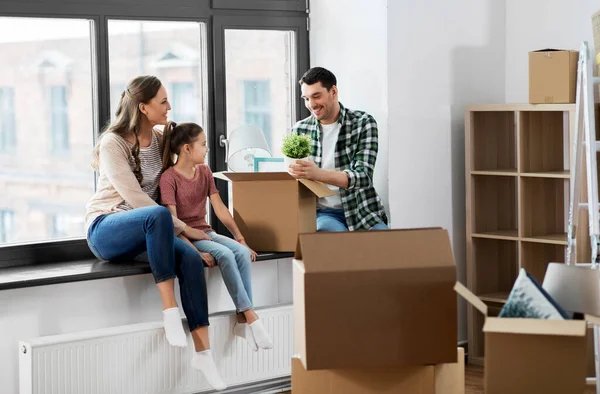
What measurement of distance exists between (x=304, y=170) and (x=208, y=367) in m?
0.89

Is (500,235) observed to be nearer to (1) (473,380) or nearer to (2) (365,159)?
(1) (473,380)

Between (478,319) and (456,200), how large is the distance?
599 millimetres

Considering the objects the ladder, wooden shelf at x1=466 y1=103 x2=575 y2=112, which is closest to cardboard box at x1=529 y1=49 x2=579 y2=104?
wooden shelf at x1=466 y1=103 x2=575 y2=112

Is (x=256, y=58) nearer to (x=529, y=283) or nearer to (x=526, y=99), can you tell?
(x=526, y=99)

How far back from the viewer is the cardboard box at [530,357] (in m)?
2.01

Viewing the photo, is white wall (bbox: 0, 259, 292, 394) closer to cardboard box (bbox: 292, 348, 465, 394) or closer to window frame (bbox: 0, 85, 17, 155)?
window frame (bbox: 0, 85, 17, 155)

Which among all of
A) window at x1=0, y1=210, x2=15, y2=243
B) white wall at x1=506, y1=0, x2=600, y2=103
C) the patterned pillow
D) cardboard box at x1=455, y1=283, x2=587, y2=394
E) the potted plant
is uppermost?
white wall at x1=506, y1=0, x2=600, y2=103

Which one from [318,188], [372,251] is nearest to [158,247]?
[318,188]

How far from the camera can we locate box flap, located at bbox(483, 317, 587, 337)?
1986mm

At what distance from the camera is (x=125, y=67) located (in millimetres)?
4152

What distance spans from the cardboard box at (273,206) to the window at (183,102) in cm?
40

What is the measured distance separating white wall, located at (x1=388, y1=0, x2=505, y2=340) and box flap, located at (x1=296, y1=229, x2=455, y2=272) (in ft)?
7.48

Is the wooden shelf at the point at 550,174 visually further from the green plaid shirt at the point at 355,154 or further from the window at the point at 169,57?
the window at the point at 169,57

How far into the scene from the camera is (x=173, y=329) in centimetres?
359
